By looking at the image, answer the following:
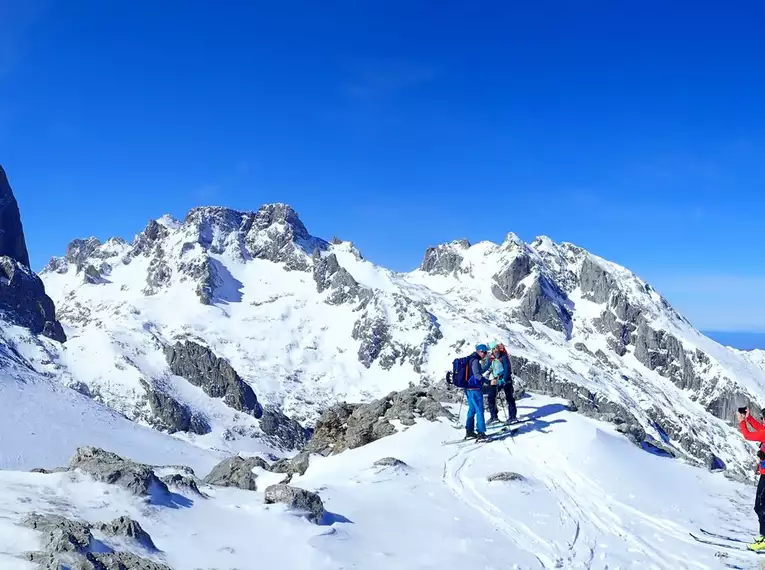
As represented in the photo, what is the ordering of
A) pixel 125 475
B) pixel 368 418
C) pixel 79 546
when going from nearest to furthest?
1. pixel 79 546
2. pixel 125 475
3. pixel 368 418

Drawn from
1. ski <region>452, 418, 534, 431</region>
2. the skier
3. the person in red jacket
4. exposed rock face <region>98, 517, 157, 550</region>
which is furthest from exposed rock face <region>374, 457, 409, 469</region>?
exposed rock face <region>98, 517, 157, 550</region>

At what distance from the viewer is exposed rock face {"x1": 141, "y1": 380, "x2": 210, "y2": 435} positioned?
133500mm

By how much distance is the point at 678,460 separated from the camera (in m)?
22.5

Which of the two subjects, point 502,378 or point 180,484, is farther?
point 502,378

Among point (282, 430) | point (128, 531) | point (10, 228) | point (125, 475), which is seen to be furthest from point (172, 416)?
point (128, 531)

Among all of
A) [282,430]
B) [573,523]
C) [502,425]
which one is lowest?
[573,523]

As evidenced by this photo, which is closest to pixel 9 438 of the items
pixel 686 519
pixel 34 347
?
pixel 686 519

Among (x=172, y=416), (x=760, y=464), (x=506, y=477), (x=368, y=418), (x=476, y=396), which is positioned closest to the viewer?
(x=760, y=464)

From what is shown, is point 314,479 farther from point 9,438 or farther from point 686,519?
point 9,438

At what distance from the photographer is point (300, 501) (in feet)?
43.2

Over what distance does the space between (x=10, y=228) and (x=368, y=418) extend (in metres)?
172

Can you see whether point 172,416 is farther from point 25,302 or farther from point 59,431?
point 59,431

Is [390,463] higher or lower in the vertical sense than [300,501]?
higher

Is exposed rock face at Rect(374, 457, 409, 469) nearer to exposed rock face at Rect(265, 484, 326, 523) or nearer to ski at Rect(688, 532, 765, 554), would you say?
exposed rock face at Rect(265, 484, 326, 523)
